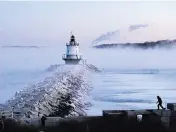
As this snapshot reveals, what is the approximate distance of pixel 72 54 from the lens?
20.1ft

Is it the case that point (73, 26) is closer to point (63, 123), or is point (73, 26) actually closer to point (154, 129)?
point (63, 123)

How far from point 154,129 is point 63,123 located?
42.4 inches

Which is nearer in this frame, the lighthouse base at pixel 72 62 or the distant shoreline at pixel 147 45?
the lighthouse base at pixel 72 62

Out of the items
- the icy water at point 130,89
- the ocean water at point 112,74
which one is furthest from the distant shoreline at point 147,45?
the icy water at point 130,89

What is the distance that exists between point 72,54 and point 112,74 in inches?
22.3

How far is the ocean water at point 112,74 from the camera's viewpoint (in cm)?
604

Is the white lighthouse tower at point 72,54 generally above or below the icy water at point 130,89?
above

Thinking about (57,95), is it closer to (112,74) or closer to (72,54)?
(72,54)

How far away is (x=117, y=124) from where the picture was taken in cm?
590

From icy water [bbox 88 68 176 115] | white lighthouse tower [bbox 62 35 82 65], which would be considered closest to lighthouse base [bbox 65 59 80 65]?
white lighthouse tower [bbox 62 35 82 65]

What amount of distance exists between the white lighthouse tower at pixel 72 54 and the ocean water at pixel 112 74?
0.26ft

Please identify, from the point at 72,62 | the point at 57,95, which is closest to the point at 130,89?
the point at 72,62

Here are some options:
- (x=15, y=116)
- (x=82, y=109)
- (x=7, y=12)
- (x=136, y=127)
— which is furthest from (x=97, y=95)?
(x=7, y=12)

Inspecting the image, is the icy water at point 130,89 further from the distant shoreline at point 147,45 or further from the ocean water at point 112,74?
the distant shoreline at point 147,45
